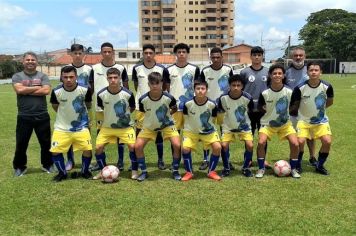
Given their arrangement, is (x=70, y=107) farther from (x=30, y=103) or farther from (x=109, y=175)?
(x=109, y=175)

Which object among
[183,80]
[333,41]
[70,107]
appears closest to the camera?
Result: [70,107]

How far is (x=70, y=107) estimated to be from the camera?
6.29 meters

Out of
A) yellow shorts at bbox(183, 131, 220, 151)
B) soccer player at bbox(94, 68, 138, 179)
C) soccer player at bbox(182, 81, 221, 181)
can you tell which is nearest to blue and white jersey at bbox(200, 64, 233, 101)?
soccer player at bbox(182, 81, 221, 181)

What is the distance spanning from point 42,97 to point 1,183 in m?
1.44

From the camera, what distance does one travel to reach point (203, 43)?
290 feet

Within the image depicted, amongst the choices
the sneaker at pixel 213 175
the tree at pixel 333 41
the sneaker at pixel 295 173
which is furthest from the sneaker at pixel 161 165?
the tree at pixel 333 41

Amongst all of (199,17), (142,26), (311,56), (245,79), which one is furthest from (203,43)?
(245,79)

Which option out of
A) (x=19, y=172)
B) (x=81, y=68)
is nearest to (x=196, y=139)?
(x=81, y=68)

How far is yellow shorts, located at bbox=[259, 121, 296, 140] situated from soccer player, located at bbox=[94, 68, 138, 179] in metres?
2.07

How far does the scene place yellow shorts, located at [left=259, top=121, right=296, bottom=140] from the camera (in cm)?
650

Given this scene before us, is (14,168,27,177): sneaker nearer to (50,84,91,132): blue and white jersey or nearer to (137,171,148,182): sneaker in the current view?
(50,84,91,132): blue and white jersey

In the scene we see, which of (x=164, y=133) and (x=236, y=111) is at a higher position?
(x=236, y=111)

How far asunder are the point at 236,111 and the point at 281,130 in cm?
78

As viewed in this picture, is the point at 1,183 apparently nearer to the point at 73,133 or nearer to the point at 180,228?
the point at 73,133
